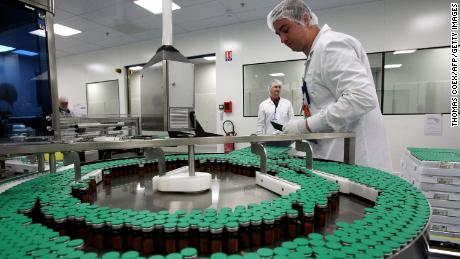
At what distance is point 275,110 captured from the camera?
4.08 meters

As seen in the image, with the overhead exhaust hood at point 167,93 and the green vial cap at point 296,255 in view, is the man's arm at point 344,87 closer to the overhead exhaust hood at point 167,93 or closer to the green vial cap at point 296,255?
the overhead exhaust hood at point 167,93

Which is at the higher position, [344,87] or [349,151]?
[344,87]

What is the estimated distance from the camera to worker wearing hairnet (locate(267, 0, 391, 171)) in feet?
4.46

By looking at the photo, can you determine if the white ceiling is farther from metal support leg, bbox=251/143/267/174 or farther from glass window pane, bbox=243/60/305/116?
metal support leg, bbox=251/143/267/174

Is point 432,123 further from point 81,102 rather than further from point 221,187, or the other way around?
point 81,102

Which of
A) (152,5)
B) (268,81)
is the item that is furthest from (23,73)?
(268,81)

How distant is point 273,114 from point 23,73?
10.9 ft

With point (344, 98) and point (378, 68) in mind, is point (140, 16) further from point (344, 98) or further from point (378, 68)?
point (344, 98)

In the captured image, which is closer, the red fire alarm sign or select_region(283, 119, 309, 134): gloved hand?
select_region(283, 119, 309, 134): gloved hand

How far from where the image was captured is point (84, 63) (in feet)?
22.5

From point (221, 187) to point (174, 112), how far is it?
1.36ft

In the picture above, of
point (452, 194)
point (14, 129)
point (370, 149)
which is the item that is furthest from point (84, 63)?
point (452, 194)

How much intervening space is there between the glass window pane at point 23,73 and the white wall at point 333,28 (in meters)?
3.76

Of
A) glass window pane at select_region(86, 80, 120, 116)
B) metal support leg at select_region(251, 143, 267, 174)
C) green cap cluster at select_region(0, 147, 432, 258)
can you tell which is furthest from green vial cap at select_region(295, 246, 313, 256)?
glass window pane at select_region(86, 80, 120, 116)
